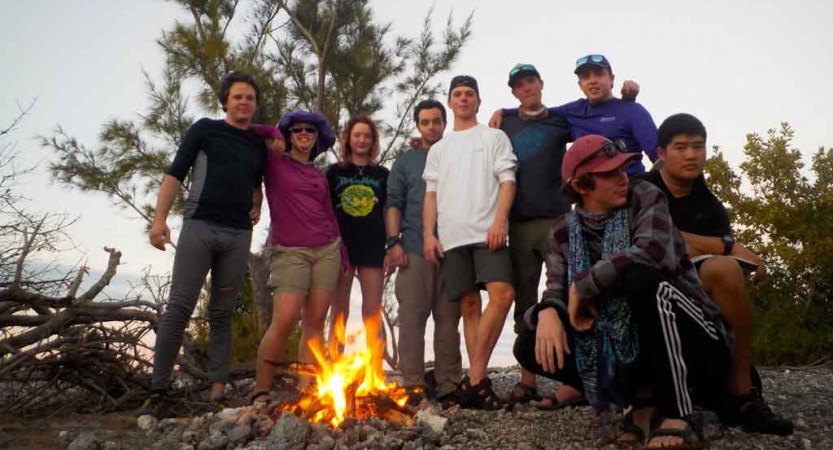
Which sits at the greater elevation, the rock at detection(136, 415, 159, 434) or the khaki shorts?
the khaki shorts

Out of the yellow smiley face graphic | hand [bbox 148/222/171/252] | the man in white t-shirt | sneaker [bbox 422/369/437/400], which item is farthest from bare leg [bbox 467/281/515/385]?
hand [bbox 148/222/171/252]

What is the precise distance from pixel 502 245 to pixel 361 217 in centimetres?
110

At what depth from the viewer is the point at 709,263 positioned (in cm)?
334

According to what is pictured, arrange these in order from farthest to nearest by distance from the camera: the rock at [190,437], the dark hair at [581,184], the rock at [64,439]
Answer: the rock at [64,439], the rock at [190,437], the dark hair at [581,184]

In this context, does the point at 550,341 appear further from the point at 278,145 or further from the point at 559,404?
the point at 278,145

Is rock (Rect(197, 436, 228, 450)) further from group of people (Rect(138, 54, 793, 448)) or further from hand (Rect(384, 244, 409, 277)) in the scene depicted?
hand (Rect(384, 244, 409, 277))

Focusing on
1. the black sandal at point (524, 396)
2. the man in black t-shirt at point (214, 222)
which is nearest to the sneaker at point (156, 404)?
the man in black t-shirt at point (214, 222)

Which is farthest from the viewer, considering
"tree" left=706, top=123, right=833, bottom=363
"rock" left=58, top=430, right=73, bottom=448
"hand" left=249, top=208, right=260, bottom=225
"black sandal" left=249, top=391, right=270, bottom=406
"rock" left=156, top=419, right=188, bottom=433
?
"tree" left=706, top=123, right=833, bottom=363

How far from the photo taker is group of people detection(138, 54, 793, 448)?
3.03 m

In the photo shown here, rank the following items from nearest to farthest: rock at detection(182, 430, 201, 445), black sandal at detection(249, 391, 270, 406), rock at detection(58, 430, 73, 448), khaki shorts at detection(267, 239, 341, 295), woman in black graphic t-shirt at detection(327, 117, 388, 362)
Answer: rock at detection(182, 430, 201, 445) → rock at detection(58, 430, 73, 448) → black sandal at detection(249, 391, 270, 406) → khaki shorts at detection(267, 239, 341, 295) → woman in black graphic t-shirt at detection(327, 117, 388, 362)

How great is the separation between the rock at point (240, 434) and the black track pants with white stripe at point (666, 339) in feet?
5.99

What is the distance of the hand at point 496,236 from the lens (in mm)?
4258

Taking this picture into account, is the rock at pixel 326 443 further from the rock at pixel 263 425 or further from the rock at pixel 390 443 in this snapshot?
the rock at pixel 263 425

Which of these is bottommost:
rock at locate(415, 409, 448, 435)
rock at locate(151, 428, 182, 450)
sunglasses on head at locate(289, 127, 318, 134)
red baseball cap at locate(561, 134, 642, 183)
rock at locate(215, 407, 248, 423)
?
rock at locate(151, 428, 182, 450)
